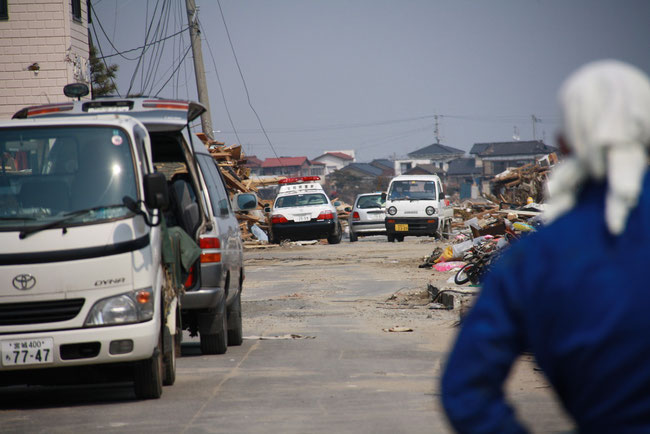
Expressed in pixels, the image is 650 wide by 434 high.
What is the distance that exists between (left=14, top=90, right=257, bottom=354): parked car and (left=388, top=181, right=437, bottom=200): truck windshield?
2262cm

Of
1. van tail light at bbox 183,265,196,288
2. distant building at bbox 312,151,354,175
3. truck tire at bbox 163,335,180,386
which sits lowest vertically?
distant building at bbox 312,151,354,175

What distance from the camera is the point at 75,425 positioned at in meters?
6.94

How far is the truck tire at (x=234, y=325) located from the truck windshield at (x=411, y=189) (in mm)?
21800

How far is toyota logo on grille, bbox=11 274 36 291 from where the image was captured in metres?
7.29

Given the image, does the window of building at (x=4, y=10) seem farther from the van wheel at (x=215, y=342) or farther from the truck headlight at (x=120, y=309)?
the truck headlight at (x=120, y=309)

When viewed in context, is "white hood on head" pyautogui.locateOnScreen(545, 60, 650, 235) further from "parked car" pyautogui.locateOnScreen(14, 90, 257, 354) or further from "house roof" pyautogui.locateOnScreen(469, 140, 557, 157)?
"house roof" pyautogui.locateOnScreen(469, 140, 557, 157)

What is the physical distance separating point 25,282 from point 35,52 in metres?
16.5

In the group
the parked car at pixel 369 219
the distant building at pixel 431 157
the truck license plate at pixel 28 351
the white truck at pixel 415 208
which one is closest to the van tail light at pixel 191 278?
the truck license plate at pixel 28 351

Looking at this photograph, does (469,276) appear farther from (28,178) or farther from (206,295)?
(28,178)

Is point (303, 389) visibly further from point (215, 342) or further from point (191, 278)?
point (215, 342)

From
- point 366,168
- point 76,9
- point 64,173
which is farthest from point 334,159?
point 64,173

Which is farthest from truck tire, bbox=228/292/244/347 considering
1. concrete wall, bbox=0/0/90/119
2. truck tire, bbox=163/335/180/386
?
concrete wall, bbox=0/0/90/119

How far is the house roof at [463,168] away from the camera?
468 ft

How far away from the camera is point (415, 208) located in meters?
31.8
